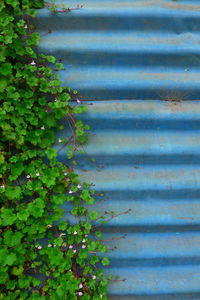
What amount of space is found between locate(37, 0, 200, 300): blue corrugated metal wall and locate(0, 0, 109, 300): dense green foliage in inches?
4.4

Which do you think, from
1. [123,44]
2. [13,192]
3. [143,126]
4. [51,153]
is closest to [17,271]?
[13,192]

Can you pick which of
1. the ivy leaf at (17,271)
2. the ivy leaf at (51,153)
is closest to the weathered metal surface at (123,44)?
the ivy leaf at (51,153)

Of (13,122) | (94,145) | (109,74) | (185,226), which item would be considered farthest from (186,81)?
(13,122)

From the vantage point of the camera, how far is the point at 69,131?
6.98ft

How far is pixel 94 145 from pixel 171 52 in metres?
0.85

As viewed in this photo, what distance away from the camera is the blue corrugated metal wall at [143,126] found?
80.9 inches

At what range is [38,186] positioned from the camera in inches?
80.4

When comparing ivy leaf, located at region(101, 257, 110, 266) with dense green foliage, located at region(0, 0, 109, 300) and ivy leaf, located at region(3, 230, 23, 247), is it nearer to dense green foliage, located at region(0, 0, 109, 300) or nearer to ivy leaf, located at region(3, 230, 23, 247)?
dense green foliage, located at region(0, 0, 109, 300)

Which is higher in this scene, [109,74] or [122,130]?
[109,74]

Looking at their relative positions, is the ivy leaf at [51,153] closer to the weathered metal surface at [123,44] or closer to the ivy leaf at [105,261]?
the weathered metal surface at [123,44]

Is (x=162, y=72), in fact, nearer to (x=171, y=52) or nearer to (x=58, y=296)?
(x=171, y=52)

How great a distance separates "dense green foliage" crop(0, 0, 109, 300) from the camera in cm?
200

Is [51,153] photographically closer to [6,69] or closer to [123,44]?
[6,69]

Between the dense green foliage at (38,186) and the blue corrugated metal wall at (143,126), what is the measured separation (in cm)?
11
